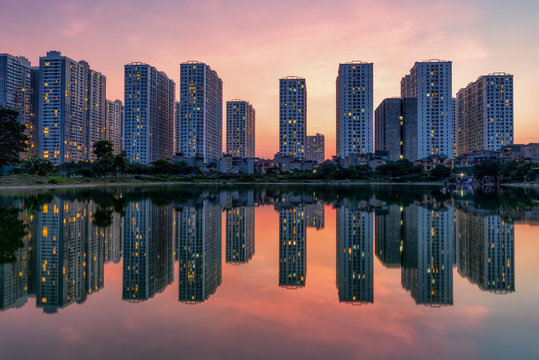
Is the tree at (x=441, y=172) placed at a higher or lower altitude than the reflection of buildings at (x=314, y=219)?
higher

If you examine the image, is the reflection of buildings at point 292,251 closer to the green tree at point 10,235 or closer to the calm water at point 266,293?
the calm water at point 266,293

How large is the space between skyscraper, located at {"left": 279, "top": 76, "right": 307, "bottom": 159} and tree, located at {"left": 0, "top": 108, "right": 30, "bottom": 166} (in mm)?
119222

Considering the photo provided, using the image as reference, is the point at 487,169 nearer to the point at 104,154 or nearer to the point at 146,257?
the point at 104,154

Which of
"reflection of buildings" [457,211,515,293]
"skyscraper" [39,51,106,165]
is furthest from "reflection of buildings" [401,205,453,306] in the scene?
"skyscraper" [39,51,106,165]

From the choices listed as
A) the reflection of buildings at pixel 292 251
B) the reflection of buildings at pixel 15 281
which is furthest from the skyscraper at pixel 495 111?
the reflection of buildings at pixel 15 281

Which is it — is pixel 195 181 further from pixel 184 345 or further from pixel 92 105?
pixel 92 105

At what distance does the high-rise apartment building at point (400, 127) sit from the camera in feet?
524

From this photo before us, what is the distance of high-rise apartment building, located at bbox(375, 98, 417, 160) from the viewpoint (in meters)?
160

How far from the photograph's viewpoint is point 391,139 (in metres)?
162

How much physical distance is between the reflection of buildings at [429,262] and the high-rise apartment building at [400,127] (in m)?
150

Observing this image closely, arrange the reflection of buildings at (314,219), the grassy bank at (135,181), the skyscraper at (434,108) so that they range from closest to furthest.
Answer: the reflection of buildings at (314,219) < the grassy bank at (135,181) < the skyscraper at (434,108)

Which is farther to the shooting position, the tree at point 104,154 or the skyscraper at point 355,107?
the skyscraper at point 355,107

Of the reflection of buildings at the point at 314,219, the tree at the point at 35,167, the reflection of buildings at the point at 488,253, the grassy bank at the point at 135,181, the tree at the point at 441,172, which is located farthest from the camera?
the tree at the point at 441,172

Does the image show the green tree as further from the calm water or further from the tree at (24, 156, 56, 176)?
the tree at (24, 156, 56, 176)
